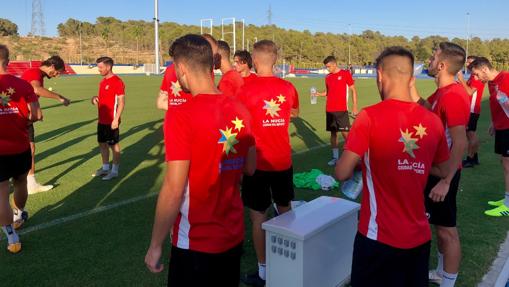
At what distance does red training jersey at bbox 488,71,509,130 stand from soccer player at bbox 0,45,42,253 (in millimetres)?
6031

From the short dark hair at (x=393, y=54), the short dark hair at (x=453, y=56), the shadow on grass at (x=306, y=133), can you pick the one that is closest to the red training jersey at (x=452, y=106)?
the short dark hair at (x=453, y=56)

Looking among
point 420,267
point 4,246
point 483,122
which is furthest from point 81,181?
point 483,122

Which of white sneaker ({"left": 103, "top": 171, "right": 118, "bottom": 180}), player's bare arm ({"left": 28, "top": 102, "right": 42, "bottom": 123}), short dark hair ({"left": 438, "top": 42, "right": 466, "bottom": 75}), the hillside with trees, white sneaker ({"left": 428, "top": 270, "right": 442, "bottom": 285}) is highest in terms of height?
the hillside with trees

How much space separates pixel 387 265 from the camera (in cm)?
262

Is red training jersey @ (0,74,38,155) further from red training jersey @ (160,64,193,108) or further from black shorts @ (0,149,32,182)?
red training jersey @ (160,64,193,108)

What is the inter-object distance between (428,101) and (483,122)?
45.0ft

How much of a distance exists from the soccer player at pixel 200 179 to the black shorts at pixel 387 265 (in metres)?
0.82

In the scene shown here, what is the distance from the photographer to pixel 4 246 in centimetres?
495

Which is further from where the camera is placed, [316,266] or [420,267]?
[316,266]

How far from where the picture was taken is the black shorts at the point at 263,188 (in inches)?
161

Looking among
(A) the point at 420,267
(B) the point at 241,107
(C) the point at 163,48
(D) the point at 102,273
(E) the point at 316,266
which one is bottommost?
(D) the point at 102,273

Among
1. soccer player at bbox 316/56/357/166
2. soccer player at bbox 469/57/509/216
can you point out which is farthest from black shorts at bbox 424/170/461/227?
soccer player at bbox 316/56/357/166

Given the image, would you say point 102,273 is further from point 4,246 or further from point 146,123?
point 146,123

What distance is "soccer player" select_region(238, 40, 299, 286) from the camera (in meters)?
3.97
